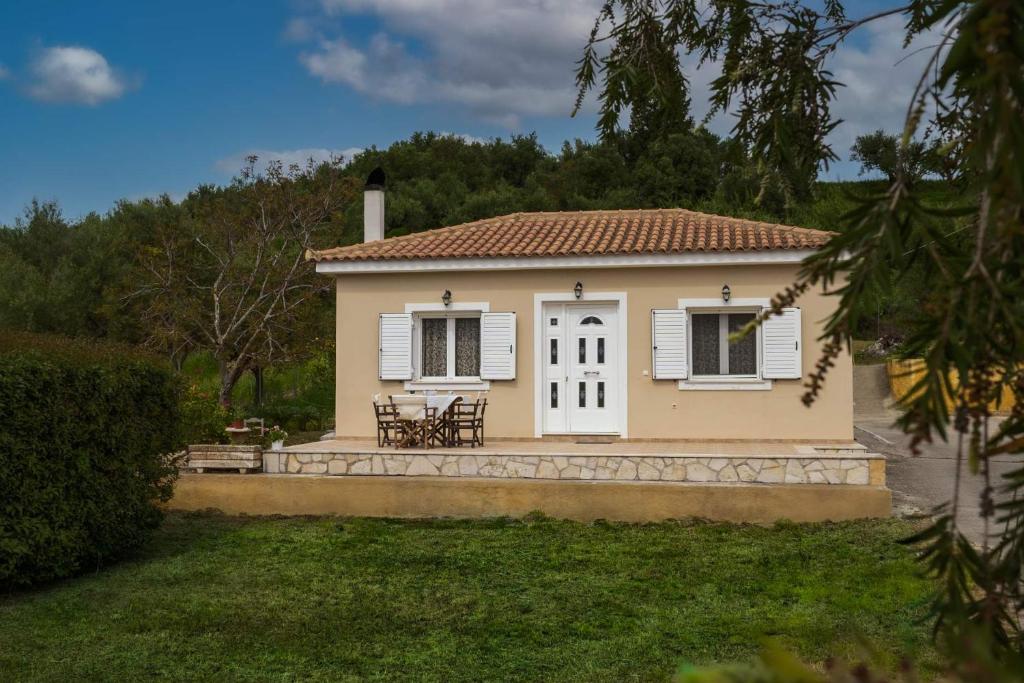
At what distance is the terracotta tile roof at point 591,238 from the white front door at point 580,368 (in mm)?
1119

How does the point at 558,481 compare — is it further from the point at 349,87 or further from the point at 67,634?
the point at 349,87

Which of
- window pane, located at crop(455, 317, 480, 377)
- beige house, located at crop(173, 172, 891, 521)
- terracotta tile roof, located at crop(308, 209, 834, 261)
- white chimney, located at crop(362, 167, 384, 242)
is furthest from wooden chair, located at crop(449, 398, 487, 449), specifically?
white chimney, located at crop(362, 167, 384, 242)

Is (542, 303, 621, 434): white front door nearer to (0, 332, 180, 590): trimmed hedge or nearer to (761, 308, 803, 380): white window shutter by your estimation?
(761, 308, 803, 380): white window shutter

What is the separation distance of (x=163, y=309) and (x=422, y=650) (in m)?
20.0

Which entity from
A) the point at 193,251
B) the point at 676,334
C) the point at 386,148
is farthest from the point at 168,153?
the point at 676,334

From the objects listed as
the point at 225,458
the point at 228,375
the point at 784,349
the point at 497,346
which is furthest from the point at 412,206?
the point at 225,458

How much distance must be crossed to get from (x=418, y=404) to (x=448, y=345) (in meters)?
1.87

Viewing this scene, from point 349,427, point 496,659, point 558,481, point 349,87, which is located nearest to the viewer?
point 496,659

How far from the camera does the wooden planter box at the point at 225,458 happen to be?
1325 centimetres

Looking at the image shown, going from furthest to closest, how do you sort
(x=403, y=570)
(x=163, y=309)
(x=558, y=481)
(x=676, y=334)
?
(x=163, y=309)
(x=676, y=334)
(x=558, y=481)
(x=403, y=570)

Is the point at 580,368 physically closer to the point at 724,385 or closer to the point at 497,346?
the point at 497,346

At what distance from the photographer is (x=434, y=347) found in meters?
16.1

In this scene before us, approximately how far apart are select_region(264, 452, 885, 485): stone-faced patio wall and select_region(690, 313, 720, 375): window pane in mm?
3110

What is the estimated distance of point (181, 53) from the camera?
2641 cm
